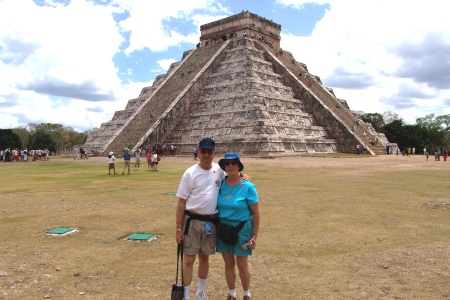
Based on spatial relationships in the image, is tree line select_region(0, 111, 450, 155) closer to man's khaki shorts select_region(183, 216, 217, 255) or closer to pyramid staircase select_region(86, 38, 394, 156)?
pyramid staircase select_region(86, 38, 394, 156)

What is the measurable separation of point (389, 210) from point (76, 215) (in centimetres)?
711

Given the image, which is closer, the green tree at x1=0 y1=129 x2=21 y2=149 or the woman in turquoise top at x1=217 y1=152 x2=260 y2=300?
the woman in turquoise top at x1=217 y1=152 x2=260 y2=300

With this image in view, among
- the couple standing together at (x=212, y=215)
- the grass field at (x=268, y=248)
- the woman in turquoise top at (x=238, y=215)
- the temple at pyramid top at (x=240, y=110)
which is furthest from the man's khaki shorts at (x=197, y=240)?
the temple at pyramid top at (x=240, y=110)

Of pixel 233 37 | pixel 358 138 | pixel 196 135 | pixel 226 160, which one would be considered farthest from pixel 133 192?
pixel 233 37

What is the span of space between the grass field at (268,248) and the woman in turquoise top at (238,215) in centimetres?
38

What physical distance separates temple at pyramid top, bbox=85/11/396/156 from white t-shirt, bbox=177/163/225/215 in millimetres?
24377

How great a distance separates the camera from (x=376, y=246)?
20.6 ft

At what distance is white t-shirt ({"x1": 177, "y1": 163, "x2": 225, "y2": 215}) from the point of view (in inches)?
173

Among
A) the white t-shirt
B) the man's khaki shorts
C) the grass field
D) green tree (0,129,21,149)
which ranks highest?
green tree (0,129,21,149)

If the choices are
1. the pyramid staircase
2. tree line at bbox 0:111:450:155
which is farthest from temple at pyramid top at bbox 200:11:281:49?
tree line at bbox 0:111:450:155

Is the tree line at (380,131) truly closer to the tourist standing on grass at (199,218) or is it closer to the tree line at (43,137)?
the tree line at (43,137)

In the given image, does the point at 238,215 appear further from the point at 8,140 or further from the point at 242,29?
the point at 8,140

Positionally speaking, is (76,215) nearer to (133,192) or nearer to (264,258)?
(133,192)

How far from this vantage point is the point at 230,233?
426 centimetres
